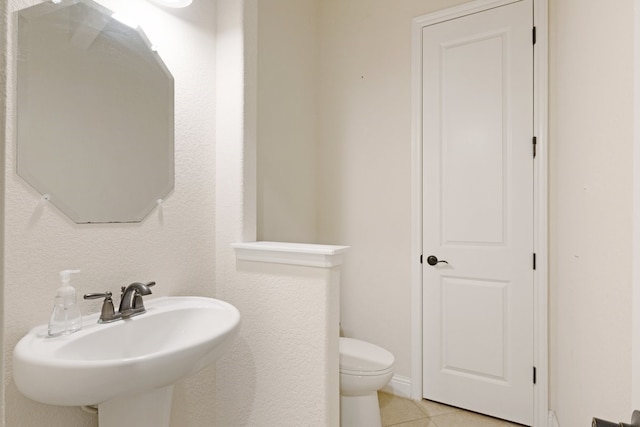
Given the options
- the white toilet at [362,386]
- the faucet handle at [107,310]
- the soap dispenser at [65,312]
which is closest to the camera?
the soap dispenser at [65,312]

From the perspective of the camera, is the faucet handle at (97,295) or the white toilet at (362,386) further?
the white toilet at (362,386)

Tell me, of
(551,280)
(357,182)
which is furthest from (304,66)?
(551,280)

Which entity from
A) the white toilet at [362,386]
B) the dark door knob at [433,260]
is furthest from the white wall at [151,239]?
the dark door knob at [433,260]

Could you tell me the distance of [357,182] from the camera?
2510 mm

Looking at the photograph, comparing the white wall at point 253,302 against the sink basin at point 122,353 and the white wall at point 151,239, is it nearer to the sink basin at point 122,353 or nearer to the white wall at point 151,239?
the white wall at point 151,239

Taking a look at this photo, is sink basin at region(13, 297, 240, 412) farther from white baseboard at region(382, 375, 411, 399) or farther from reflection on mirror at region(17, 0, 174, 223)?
white baseboard at region(382, 375, 411, 399)

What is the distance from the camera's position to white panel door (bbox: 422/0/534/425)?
77.3 inches

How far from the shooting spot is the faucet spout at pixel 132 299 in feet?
4.01

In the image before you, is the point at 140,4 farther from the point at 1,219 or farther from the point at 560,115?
the point at 560,115

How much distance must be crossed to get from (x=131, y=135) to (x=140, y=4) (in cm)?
55

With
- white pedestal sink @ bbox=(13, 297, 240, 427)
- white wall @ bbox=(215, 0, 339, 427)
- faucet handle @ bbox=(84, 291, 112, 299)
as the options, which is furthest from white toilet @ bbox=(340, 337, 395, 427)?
faucet handle @ bbox=(84, 291, 112, 299)

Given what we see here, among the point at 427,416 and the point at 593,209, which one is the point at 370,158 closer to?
the point at 593,209

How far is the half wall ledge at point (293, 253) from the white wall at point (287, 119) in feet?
1.79

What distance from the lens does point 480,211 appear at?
6.82 ft
